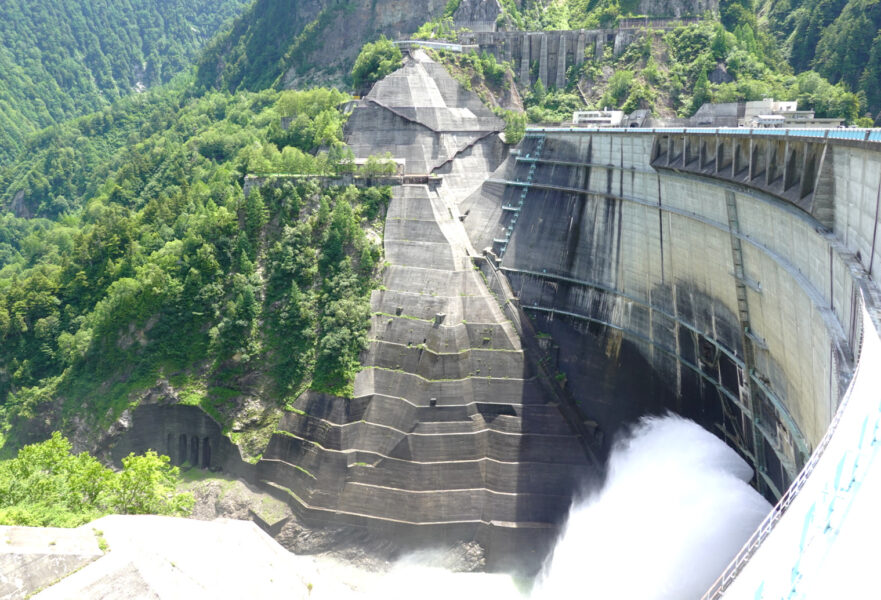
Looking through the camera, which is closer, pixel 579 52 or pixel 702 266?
pixel 702 266

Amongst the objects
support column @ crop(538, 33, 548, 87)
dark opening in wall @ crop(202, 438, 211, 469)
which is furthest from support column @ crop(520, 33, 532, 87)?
dark opening in wall @ crop(202, 438, 211, 469)

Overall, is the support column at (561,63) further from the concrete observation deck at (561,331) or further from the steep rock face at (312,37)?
the steep rock face at (312,37)

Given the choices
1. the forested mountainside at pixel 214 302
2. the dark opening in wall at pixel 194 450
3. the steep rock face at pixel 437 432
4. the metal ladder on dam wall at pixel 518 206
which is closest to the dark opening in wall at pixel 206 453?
the dark opening in wall at pixel 194 450

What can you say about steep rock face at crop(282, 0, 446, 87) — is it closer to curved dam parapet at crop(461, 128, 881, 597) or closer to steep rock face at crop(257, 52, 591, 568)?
curved dam parapet at crop(461, 128, 881, 597)

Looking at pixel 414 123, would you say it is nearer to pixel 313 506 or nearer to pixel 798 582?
pixel 313 506

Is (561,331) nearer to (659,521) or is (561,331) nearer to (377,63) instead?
(659,521)

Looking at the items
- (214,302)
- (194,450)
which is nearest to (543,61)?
(214,302)

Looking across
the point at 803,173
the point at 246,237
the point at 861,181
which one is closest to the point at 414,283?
the point at 246,237
